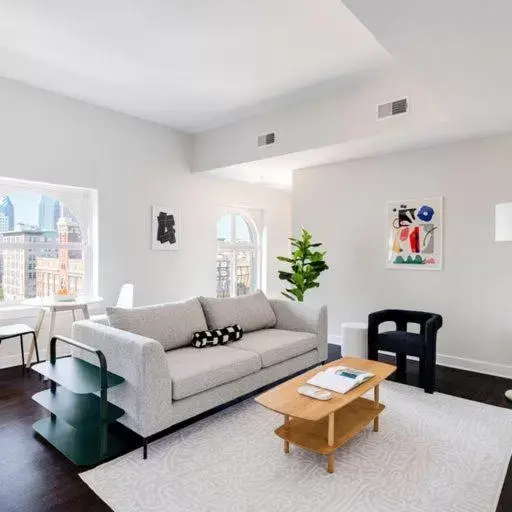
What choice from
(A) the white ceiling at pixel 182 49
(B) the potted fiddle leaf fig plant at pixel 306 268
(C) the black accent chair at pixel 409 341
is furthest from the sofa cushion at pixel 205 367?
(A) the white ceiling at pixel 182 49

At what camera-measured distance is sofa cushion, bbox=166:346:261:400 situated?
2.55m

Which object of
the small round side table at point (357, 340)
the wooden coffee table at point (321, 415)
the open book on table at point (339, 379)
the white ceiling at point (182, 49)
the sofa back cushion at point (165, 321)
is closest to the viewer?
the wooden coffee table at point (321, 415)

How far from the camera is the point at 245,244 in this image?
6.94 meters

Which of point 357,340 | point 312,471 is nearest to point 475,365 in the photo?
point 357,340

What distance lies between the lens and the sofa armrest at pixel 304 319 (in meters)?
3.89

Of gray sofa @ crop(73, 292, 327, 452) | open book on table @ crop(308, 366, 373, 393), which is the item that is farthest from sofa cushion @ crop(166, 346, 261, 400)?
open book on table @ crop(308, 366, 373, 393)

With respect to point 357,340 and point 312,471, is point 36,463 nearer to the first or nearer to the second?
point 312,471

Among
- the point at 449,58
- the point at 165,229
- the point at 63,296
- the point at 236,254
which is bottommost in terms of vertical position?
the point at 63,296

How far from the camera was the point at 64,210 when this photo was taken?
15.0ft

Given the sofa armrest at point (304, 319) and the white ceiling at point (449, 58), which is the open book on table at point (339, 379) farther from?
the white ceiling at point (449, 58)

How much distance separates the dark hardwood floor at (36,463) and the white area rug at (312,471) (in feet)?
0.27

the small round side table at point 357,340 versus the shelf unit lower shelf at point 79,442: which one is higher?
the small round side table at point 357,340

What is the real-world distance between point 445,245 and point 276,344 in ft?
7.75

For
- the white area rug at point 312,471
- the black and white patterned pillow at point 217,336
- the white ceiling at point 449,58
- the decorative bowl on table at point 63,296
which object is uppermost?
the white ceiling at point 449,58
